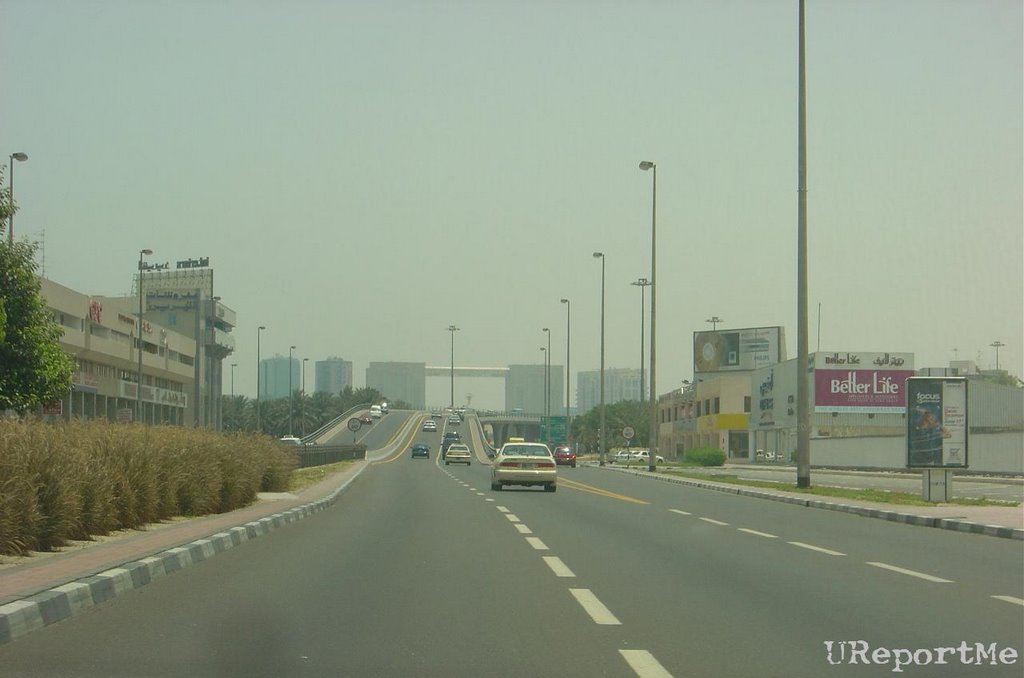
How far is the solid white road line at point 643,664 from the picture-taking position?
285 inches

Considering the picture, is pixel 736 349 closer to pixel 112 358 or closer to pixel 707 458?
pixel 707 458

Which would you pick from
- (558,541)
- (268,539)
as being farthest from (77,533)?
(558,541)

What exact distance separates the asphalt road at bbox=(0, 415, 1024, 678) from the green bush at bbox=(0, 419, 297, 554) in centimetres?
192

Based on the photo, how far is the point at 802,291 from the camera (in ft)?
105

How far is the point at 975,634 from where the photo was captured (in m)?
8.71

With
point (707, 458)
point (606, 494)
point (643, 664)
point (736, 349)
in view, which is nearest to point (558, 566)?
point (643, 664)

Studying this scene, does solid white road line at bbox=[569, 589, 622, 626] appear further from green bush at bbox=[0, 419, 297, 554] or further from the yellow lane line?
the yellow lane line

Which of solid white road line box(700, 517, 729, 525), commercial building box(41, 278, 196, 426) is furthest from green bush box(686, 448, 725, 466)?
solid white road line box(700, 517, 729, 525)

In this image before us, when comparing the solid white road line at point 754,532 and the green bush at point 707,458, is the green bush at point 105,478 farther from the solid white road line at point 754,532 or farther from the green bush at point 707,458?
the green bush at point 707,458

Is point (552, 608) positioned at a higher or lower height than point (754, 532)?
higher

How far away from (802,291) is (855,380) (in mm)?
54117

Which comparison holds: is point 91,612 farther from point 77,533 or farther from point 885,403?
point 885,403

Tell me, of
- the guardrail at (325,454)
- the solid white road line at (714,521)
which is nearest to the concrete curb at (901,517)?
the solid white road line at (714,521)

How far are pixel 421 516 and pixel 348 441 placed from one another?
9010 cm
